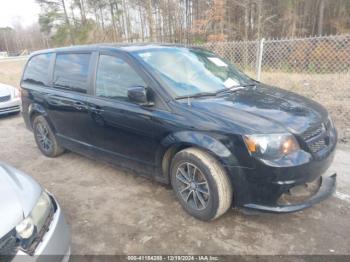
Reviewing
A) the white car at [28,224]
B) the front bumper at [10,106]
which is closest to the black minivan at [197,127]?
the white car at [28,224]

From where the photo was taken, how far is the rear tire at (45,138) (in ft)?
14.8

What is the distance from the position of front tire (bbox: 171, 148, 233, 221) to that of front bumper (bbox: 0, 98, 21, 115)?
6.30m

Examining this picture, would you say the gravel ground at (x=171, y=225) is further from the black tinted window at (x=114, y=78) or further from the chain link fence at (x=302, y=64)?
the chain link fence at (x=302, y=64)

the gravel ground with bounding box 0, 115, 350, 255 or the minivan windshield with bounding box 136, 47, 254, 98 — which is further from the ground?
the minivan windshield with bounding box 136, 47, 254, 98

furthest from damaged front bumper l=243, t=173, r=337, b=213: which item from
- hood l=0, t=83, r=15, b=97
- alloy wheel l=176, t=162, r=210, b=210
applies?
hood l=0, t=83, r=15, b=97

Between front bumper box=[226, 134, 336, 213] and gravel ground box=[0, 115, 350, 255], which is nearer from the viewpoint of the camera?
front bumper box=[226, 134, 336, 213]

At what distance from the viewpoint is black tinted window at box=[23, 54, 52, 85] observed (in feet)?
14.3

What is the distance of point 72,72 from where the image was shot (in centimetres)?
385

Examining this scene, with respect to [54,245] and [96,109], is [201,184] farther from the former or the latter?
[96,109]

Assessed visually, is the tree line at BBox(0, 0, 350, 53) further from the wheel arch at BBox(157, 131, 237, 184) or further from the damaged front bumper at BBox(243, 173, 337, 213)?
the damaged front bumper at BBox(243, 173, 337, 213)

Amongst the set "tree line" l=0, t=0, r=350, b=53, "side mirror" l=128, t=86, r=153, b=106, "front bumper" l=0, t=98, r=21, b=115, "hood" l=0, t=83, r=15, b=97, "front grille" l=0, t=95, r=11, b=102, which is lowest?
"front bumper" l=0, t=98, r=21, b=115

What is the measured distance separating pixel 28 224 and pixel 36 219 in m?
0.09

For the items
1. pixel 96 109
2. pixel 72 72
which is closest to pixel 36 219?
A: pixel 96 109

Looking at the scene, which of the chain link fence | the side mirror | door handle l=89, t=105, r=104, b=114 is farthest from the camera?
the chain link fence
